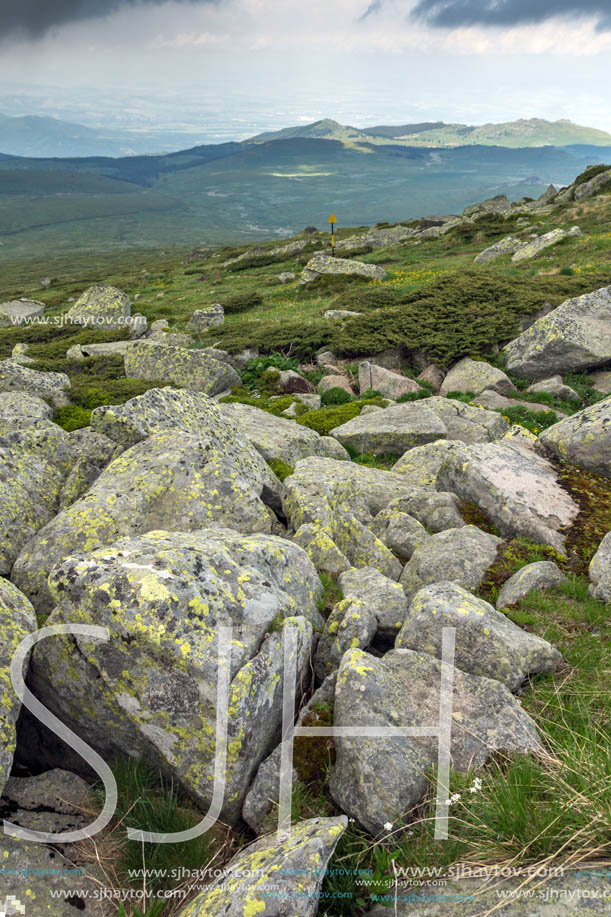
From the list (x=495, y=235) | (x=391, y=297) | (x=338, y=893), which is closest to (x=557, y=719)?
(x=338, y=893)

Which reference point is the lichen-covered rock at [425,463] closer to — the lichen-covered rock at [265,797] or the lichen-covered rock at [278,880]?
the lichen-covered rock at [265,797]

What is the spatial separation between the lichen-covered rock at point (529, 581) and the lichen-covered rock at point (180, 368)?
18449 mm

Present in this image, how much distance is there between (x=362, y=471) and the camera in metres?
13.8

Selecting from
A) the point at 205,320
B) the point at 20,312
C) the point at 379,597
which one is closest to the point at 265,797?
the point at 379,597

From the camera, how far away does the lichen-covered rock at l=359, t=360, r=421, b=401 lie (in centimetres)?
2398

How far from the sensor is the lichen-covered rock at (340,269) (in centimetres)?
4928

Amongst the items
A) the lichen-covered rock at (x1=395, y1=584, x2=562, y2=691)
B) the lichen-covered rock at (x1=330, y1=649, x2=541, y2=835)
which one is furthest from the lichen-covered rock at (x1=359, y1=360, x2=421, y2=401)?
the lichen-covered rock at (x1=330, y1=649, x2=541, y2=835)

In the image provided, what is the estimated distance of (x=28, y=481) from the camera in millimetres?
10375

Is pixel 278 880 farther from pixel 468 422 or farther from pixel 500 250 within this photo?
pixel 500 250

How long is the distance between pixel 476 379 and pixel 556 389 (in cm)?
329

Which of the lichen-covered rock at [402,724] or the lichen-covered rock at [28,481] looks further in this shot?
the lichen-covered rock at [28,481]

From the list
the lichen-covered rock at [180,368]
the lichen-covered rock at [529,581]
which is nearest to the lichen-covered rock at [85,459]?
the lichen-covered rock at [529,581]

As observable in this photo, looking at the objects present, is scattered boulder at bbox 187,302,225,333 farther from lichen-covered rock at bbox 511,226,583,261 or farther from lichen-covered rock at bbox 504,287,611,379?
lichen-covered rock at bbox 511,226,583,261

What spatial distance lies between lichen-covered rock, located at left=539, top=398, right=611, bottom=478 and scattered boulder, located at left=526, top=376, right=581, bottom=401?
861 cm
